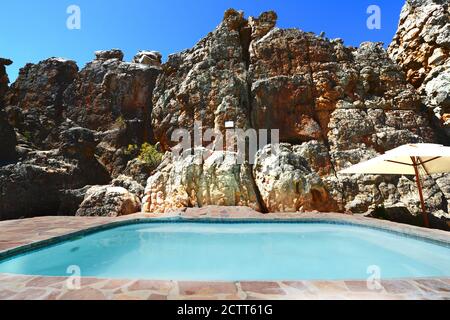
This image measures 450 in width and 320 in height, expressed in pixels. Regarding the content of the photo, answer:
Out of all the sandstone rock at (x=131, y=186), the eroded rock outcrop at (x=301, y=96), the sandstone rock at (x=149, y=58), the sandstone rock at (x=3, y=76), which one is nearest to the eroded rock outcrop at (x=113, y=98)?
the sandstone rock at (x=149, y=58)

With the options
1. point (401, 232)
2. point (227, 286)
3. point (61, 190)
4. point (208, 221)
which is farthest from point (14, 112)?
point (401, 232)

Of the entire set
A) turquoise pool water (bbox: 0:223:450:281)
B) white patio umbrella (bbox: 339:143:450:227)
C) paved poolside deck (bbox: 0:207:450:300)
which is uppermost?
white patio umbrella (bbox: 339:143:450:227)

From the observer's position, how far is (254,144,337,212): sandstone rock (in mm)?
10953

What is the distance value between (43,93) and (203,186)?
59.7 ft

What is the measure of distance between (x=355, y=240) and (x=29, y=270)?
24.5 feet

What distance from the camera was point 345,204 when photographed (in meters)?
12.8

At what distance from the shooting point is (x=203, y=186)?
39.2 feet

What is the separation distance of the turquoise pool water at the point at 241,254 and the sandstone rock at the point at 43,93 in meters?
15.9

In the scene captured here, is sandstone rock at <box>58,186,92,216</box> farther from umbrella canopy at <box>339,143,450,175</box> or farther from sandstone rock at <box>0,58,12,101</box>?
umbrella canopy at <box>339,143,450,175</box>

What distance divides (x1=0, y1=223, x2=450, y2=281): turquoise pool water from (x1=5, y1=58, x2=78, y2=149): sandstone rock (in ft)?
52.2

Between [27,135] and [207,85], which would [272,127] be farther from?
[27,135]

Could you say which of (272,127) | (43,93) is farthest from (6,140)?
(272,127)

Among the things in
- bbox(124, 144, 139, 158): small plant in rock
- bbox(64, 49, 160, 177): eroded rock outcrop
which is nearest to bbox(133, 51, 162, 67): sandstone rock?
bbox(64, 49, 160, 177): eroded rock outcrop
